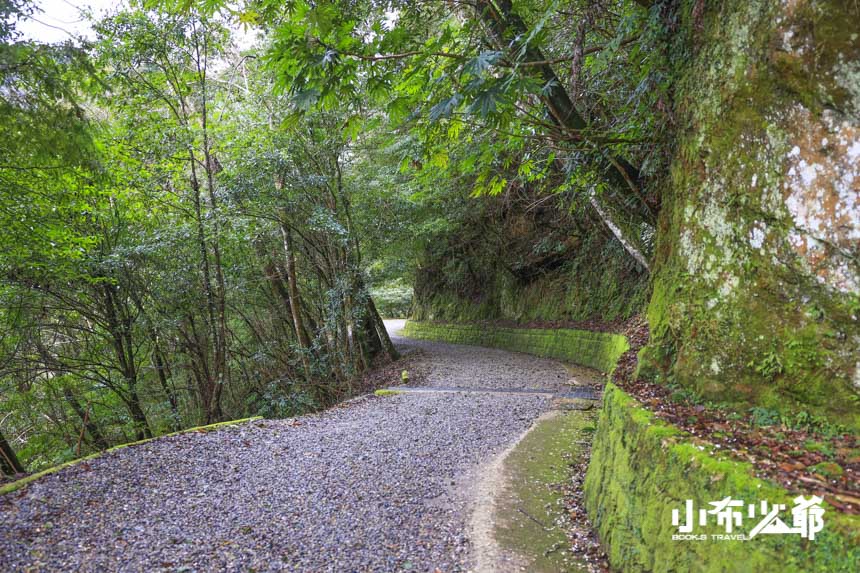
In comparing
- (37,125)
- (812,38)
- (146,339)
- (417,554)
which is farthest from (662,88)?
(146,339)

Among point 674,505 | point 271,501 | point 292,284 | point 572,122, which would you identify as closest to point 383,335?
point 292,284

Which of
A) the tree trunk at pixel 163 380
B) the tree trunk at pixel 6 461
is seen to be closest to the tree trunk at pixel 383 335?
the tree trunk at pixel 163 380

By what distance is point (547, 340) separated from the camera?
1205 centimetres

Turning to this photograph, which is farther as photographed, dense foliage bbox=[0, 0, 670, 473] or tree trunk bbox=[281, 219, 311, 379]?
tree trunk bbox=[281, 219, 311, 379]

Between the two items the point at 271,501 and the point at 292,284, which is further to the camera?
the point at 292,284

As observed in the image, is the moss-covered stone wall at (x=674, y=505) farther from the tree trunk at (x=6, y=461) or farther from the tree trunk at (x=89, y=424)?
the tree trunk at (x=89, y=424)

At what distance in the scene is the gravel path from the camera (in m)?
2.98

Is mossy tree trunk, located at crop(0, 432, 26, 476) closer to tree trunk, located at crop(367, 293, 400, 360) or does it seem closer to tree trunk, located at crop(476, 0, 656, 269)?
tree trunk, located at crop(367, 293, 400, 360)

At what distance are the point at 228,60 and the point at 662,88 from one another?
946 centimetres

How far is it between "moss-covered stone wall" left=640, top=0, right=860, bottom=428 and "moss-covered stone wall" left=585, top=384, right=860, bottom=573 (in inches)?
20.3

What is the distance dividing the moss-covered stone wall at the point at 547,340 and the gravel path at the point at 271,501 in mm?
2909

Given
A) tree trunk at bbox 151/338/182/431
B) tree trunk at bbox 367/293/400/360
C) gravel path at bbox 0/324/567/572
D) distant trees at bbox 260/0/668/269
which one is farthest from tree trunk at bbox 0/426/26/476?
tree trunk at bbox 367/293/400/360

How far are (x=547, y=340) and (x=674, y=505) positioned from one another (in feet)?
33.7

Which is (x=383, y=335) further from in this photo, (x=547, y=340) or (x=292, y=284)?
(x=547, y=340)
